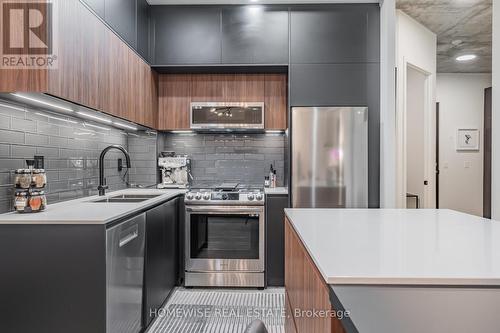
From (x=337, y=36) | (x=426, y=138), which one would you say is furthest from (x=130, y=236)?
(x=426, y=138)

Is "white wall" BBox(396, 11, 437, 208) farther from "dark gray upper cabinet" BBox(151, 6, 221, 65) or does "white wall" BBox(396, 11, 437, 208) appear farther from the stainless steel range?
"dark gray upper cabinet" BBox(151, 6, 221, 65)

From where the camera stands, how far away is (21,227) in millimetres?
1613

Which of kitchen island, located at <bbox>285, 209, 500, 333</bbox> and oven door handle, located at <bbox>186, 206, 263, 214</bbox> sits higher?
kitchen island, located at <bbox>285, 209, 500, 333</bbox>

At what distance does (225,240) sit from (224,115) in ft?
4.31

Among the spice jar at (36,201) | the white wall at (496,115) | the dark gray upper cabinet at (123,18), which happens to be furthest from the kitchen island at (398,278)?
the dark gray upper cabinet at (123,18)

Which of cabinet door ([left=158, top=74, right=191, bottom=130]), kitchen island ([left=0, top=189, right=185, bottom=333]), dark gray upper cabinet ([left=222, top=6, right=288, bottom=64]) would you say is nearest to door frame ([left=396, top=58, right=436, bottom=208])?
dark gray upper cabinet ([left=222, top=6, right=288, bottom=64])

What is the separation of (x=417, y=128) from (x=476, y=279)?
3900 millimetres

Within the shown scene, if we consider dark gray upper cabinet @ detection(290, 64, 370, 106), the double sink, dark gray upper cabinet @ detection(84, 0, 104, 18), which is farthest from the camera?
dark gray upper cabinet @ detection(290, 64, 370, 106)

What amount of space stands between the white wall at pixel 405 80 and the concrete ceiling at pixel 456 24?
0.13 meters

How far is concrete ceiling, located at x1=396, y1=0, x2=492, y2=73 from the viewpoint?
3.46m

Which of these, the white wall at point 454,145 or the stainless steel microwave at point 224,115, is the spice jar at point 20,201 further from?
the white wall at point 454,145

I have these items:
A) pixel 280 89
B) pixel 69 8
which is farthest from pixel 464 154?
pixel 69 8

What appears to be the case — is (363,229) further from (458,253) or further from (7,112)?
(7,112)

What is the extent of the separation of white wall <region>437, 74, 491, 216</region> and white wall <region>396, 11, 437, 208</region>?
5.75 ft
